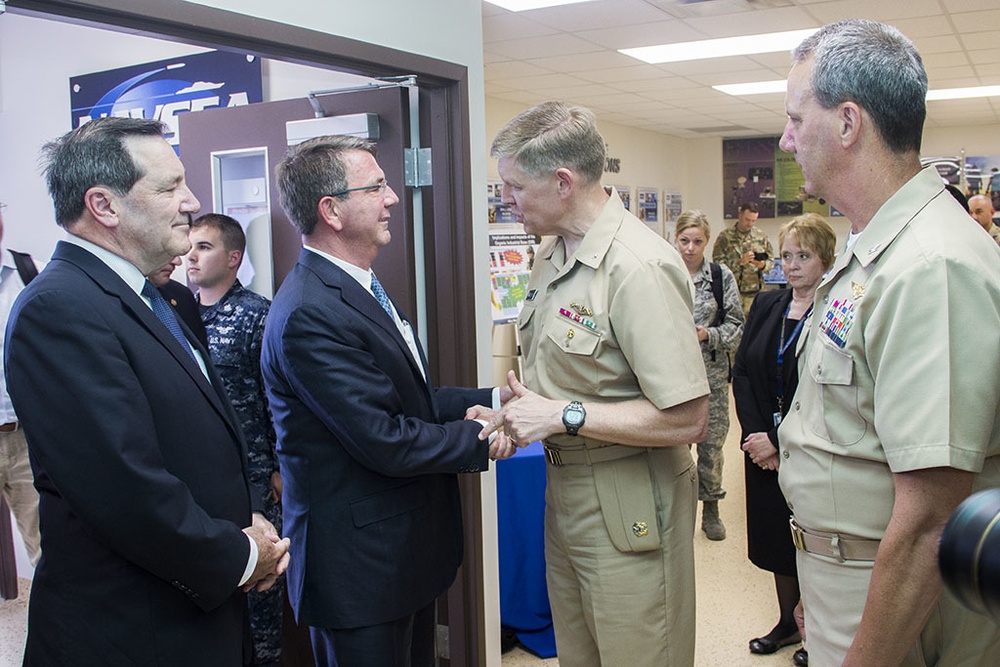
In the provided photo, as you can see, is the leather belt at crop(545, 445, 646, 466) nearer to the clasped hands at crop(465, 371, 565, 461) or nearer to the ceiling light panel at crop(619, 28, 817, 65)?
the clasped hands at crop(465, 371, 565, 461)

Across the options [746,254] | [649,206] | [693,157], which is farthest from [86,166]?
[693,157]

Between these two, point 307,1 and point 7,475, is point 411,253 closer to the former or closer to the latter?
point 307,1

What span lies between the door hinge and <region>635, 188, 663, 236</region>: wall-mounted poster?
28.1ft

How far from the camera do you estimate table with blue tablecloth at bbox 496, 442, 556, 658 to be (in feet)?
10.4

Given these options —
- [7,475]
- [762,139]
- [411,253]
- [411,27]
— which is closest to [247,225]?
[411,253]

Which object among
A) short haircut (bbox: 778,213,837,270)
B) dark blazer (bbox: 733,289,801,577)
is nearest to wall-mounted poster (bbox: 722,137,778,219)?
short haircut (bbox: 778,213,837,270)

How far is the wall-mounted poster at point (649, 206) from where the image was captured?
35.9 feet

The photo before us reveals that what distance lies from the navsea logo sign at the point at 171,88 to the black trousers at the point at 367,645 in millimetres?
1942

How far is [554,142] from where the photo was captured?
179 centimetres

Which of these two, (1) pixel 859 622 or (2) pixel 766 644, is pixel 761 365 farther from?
(1) pixel 859 622

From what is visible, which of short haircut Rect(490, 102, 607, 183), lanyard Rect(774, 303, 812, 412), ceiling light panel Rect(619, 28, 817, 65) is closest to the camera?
short haircut Rect(490, 102, 607, 183)

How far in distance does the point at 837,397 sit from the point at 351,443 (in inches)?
37.5

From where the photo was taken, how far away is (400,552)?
5.86 ft

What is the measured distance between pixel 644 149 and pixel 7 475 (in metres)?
9.44
